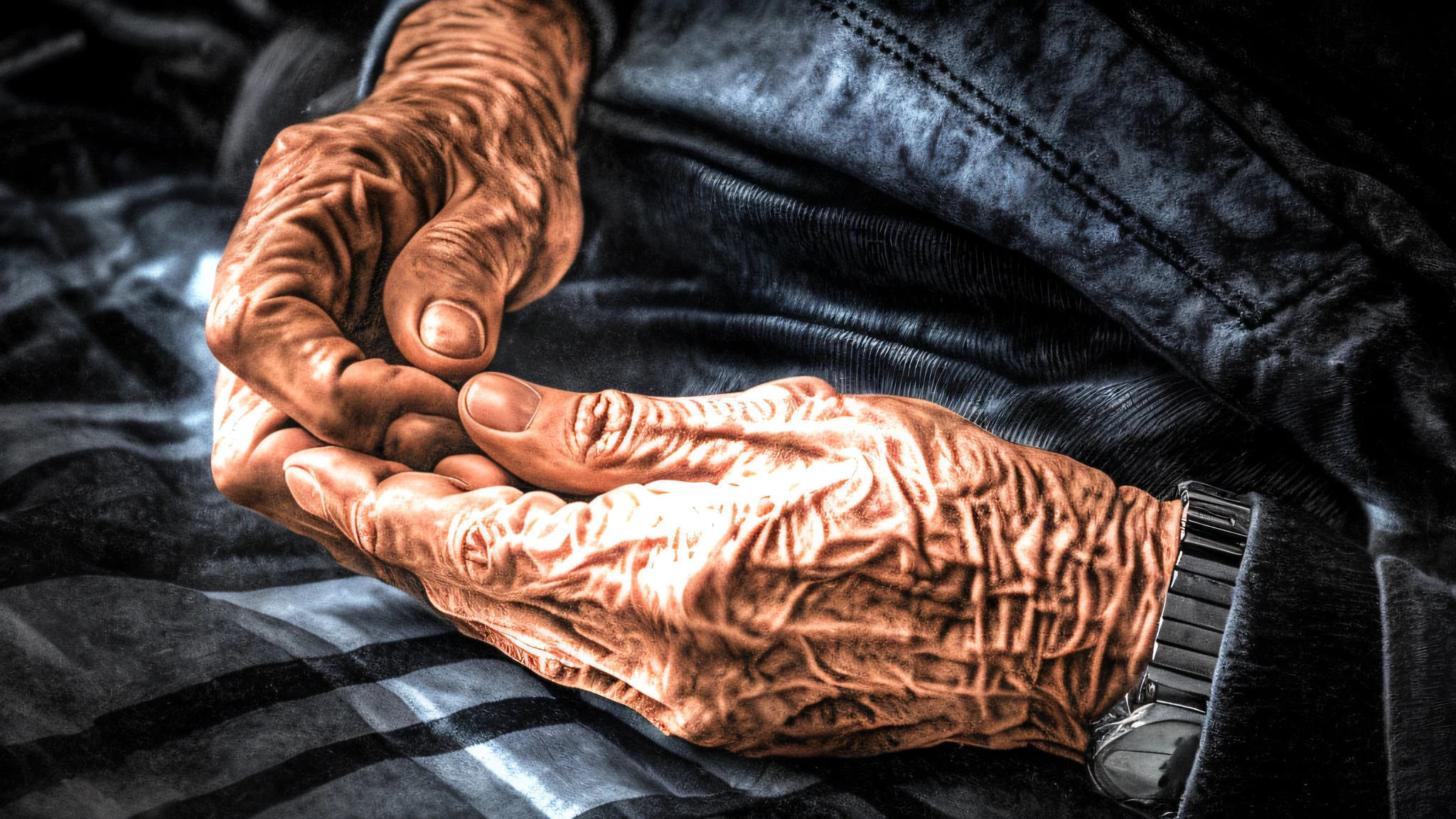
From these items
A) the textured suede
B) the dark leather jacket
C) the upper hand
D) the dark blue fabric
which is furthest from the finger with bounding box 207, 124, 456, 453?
the dark blue fabric

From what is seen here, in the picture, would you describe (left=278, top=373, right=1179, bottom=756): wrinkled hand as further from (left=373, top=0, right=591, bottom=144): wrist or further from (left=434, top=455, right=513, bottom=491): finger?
(left=373, top=0, right=591, bottom=144): wrist

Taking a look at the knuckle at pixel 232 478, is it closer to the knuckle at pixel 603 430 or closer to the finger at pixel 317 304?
the finger at pixel 317 304

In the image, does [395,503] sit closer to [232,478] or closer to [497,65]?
[232,478]

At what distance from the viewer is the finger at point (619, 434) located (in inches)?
24.4

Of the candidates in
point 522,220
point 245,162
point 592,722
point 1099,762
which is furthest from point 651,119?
point 1099,762

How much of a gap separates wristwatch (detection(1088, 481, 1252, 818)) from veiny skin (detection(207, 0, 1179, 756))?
0.05ft

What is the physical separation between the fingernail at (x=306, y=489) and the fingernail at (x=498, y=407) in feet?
0.43

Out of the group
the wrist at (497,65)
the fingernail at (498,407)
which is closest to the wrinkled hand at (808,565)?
the fingernail at (498,407)

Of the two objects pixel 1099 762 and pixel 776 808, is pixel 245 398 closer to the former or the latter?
pixel 776 808

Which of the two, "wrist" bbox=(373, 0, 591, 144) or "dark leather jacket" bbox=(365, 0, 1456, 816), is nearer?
"dark leather jacket" bbox=(365, 0, 1456, 816)

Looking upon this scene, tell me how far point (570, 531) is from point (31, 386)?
0.50 meters

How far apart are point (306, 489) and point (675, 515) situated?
0.29 metres

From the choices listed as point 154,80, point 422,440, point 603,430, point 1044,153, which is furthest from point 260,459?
point 1044,153

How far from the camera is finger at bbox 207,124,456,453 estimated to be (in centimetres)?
62
